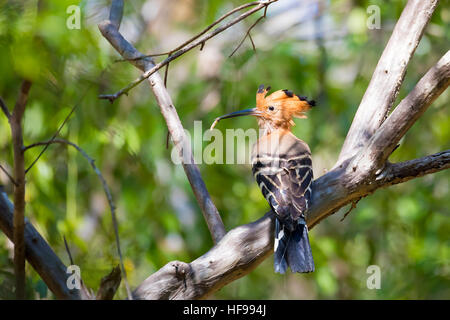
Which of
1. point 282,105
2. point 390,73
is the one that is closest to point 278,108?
point 282,105

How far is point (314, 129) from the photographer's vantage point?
186 inches

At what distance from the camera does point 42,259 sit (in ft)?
7.63

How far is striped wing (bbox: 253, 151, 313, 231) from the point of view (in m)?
2.60

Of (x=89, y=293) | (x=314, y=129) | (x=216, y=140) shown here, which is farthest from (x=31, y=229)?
(x=314, y=129)

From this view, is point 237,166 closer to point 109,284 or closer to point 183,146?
point 183,146

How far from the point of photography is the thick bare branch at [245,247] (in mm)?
2227

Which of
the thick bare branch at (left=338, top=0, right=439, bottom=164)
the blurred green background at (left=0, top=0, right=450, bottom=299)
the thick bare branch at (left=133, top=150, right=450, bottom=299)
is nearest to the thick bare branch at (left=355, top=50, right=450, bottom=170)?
the thick bare branch at (left=133, top=150, right=450, bottom=299)

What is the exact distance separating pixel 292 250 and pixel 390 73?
3.37 ft

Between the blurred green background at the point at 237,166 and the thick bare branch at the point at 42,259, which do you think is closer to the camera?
the thick bare branch at the point at 42,259

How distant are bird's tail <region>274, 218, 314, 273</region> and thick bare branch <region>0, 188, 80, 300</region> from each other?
90 cm

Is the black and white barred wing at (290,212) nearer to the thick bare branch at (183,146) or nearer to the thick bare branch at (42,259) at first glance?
the thick bare branch at (183,146)

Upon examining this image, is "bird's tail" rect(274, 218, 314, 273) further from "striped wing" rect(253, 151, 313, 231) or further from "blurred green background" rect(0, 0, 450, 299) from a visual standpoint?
"blurred green background" rect(0, 0, 450, 299)

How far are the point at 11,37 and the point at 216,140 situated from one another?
245cm

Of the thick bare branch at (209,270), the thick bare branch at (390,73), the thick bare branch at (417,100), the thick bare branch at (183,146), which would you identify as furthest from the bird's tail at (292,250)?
the thick bare branch at (417,100)
